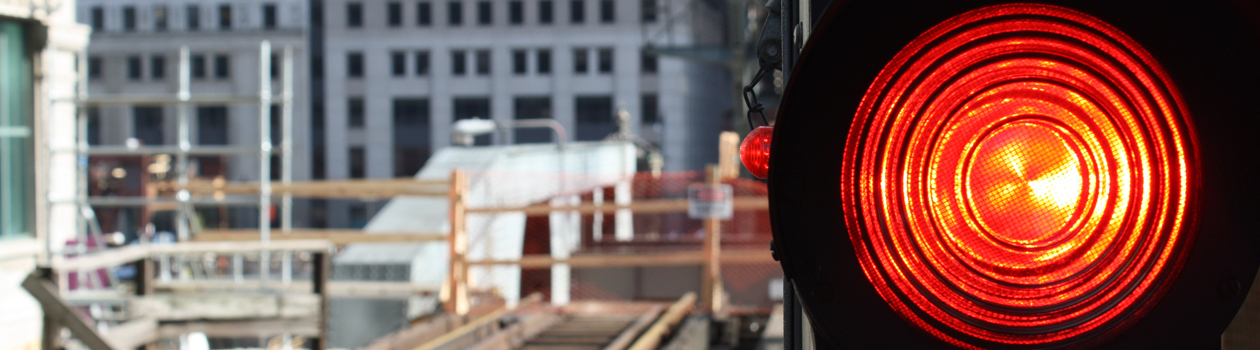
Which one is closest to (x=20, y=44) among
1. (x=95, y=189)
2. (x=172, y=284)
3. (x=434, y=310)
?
(x=172, y=284)

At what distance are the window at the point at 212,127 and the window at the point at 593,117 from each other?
1757 cm

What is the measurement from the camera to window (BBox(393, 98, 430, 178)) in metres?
54.2

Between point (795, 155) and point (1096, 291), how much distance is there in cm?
41

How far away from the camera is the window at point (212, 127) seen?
2104 inches

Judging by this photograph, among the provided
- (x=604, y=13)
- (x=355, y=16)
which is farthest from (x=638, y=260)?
(x=355, y=16)

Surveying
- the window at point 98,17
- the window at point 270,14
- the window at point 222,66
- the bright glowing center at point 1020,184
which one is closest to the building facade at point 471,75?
the window at point 270,14

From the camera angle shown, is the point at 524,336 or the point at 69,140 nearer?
the point at 524,336

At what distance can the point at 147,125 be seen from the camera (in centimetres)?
5344

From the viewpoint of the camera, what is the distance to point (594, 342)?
307 inches

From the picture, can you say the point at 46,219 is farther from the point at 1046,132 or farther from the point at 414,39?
the point at 414,39

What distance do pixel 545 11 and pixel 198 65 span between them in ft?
59.1

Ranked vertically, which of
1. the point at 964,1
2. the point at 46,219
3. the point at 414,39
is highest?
the point at 414,39

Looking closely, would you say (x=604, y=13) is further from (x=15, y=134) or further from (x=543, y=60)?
(x=15, y=134)

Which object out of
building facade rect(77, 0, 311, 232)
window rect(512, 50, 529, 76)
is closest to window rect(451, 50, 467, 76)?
window rect(512, 50, 529, 76)
